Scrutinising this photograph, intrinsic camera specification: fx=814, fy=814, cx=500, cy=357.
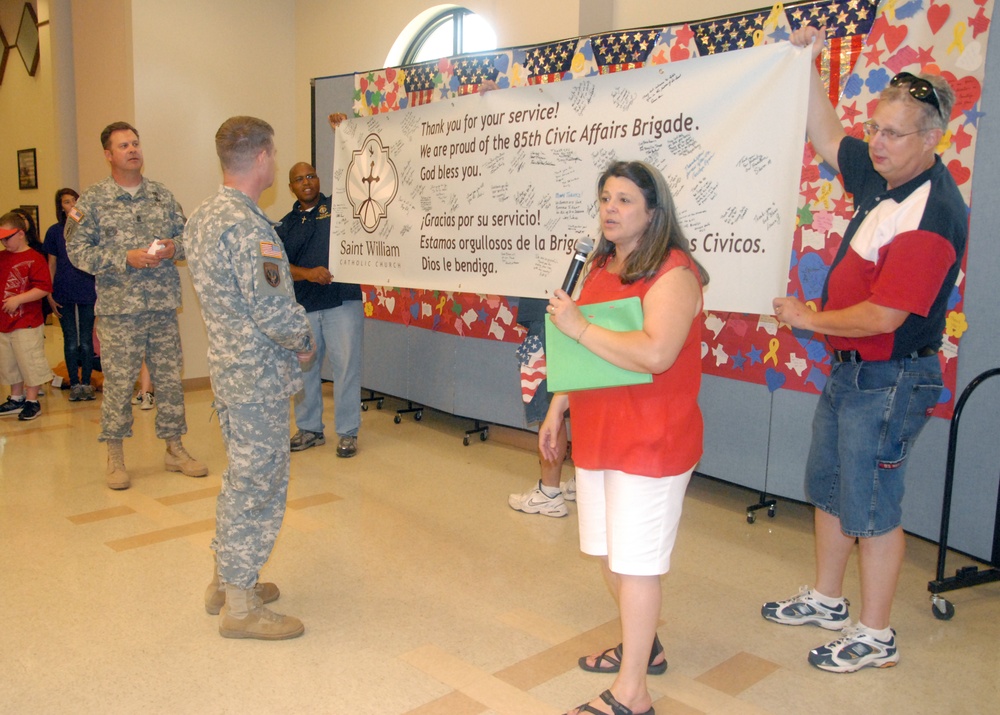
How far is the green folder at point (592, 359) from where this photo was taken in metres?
1.92

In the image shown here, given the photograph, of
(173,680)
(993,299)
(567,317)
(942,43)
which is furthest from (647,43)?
(173,680)

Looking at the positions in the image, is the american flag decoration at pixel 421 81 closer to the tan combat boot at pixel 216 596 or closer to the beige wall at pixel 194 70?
the beige wall at pixel 194 70

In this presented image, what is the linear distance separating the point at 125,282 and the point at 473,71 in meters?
2.14

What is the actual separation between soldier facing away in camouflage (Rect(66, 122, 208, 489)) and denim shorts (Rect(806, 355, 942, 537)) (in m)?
3.02

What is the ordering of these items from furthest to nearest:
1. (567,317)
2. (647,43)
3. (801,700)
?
(647,43), (801,700), (567,317)

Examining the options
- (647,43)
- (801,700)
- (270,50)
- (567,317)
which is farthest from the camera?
(270,50)

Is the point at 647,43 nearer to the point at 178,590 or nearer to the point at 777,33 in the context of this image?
the point at 777,33

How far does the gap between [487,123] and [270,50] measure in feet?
11.8

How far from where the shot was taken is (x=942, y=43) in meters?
3.00

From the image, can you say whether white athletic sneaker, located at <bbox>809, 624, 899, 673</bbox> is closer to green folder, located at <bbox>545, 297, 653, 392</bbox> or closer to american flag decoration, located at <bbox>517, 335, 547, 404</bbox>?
green folder, located at <bbox>545, 297, 653, 392</bbox>

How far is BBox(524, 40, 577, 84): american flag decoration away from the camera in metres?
4.05

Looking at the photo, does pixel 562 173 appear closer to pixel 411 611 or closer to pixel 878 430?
pixel 878 430

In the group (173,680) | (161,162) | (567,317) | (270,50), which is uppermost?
(270,50)
